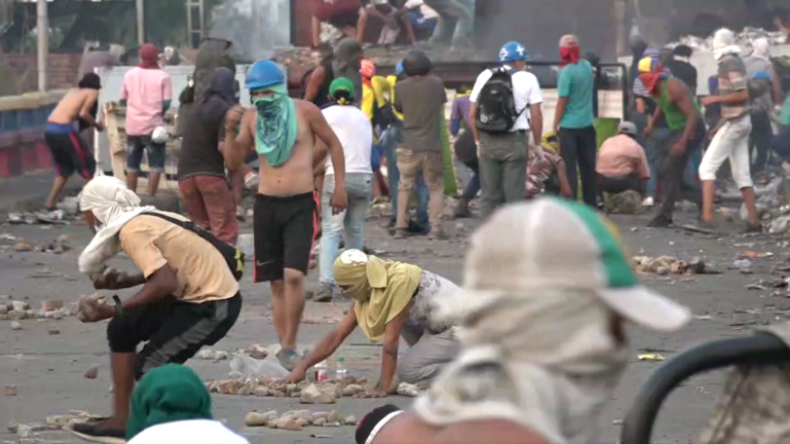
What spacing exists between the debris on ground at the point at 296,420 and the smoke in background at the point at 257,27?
1755 centimetres

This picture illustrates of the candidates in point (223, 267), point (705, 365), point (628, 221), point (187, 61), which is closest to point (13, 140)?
point (187, 61)

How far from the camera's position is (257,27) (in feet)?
83.1

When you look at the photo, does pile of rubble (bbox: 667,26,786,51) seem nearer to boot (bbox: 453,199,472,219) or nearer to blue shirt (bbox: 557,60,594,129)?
→ boot (bbox: 453,199,472,219)

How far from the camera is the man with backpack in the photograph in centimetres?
1467

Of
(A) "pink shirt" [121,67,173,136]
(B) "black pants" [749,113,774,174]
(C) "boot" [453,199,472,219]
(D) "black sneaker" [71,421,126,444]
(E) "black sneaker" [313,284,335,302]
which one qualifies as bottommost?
(C) "boot" [453,199,472,219]

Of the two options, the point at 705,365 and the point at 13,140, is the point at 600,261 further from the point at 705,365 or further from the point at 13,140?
the point at 13,140

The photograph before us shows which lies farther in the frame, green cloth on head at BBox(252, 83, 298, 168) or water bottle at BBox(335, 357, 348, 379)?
green cloth on head at BBox(252, 83, 298, 168)

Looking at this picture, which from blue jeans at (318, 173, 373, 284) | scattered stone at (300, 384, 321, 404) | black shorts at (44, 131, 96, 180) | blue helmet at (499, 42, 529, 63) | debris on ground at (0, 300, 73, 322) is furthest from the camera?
black shorts at (44, 131, 96, 180)

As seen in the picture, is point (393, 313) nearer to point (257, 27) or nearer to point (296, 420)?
point (296, 420)

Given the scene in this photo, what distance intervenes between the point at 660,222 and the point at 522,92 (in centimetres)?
332

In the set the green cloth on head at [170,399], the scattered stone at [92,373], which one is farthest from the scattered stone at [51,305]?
the green cloth on head at [170,399]

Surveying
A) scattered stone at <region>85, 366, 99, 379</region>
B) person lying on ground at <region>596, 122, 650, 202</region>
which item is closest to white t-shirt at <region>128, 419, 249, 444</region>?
scattered stone at <region>85, 366, 99, 379</region>

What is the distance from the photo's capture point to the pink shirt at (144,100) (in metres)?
18.9

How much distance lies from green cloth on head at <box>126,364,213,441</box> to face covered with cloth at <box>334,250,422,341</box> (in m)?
4.18
